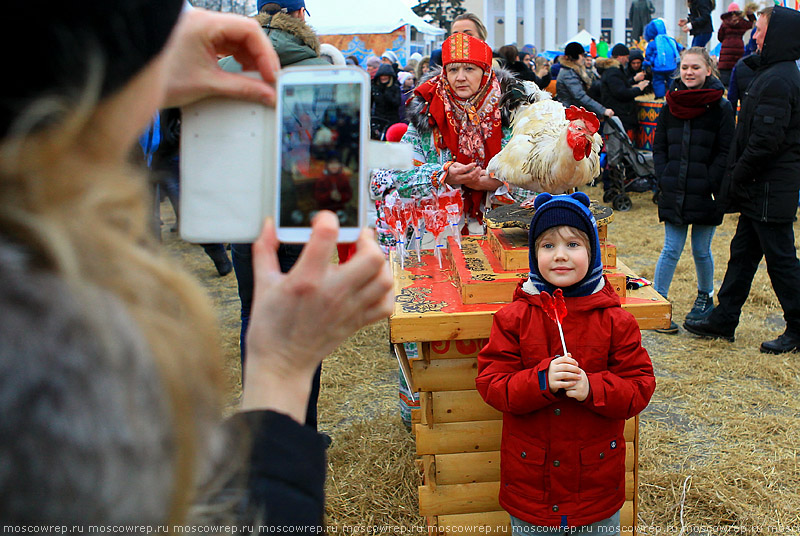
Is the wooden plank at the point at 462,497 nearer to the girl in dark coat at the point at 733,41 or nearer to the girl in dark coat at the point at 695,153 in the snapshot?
the girl in dark coat at the point at 695,153

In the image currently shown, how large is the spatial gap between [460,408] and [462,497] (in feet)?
0.97

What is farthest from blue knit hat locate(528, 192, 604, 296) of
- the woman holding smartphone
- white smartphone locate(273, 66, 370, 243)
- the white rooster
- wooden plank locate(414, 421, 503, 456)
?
the woman holding smartphone

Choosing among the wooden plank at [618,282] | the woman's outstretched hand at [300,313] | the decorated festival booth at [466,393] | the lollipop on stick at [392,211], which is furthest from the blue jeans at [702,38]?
the woman's outstretched hand at [300,313]

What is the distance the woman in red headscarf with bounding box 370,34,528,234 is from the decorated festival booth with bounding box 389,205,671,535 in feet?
2.01

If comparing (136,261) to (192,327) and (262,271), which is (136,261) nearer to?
(192,327)

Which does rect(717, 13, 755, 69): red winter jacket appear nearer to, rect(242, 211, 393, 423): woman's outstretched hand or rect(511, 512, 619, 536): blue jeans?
rect(511, 512, 619, 536): blue jeans

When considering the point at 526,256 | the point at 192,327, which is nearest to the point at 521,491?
the point at 526,256

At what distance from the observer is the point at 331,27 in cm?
1349

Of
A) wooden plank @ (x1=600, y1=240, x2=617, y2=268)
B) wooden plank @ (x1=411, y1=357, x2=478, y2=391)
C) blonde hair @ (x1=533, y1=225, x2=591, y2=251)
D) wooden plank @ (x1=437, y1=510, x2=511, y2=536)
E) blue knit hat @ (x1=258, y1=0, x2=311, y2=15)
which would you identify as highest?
blue knit hat @ (x1=258, y1=0, x2=311, y2=15)

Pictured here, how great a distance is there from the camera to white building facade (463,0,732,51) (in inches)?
1449

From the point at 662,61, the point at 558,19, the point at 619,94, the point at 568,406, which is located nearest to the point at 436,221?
the point at 568,406

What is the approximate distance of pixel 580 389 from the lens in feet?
5.81

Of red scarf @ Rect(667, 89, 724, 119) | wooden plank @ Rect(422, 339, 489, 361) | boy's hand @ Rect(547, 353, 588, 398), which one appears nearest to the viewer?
boy's hand @ Rect(547, 353, 588, 398)

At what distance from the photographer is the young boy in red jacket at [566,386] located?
5.95ft
